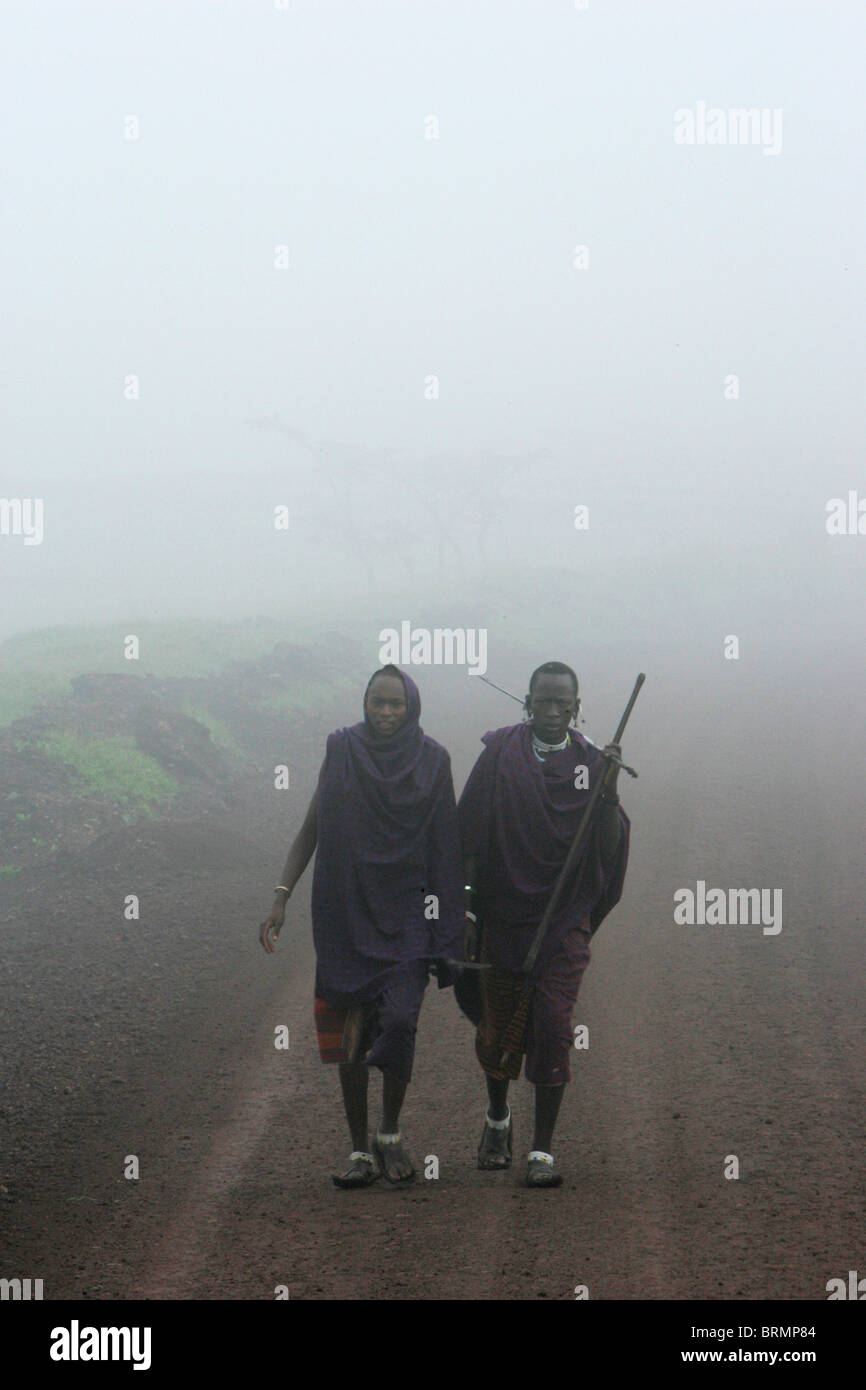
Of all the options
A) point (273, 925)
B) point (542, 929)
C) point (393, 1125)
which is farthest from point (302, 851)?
point (393, 1125)

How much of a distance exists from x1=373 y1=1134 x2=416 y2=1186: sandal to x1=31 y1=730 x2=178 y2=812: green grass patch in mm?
9063

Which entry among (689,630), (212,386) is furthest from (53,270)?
(689,630)

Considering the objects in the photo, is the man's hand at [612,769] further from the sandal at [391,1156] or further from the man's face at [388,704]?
the sandal at [391,1156]

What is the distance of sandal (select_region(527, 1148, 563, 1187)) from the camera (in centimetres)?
550

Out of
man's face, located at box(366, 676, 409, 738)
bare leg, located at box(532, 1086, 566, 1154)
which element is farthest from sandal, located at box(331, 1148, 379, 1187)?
man's face, located at box(366, 676, 409, 738)

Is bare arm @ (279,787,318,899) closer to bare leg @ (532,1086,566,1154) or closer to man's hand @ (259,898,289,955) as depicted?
man's hand @ (259,898,289,955)

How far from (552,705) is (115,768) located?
10164mm

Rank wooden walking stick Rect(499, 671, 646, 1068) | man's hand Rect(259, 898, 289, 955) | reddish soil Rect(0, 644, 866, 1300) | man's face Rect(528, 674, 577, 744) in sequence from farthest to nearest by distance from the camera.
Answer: man's face Rect(528, 674, 577, 744) < wooden walking stick Rect(499, 671, 646, 1068) < man's hand Rect(259, 898, 289, 955) < reddish soil Rect(0, 644, 866, 1300)

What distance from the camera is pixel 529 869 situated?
5.98 m

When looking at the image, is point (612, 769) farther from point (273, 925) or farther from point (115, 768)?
point (115, 768)

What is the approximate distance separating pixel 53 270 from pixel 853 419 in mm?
102595

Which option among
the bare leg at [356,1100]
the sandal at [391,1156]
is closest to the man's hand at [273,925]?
the bare leg at [356,1100]

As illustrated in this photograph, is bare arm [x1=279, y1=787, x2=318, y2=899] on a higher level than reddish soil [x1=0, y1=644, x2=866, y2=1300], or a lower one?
higher

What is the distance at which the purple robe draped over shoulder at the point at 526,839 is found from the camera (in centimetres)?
595
